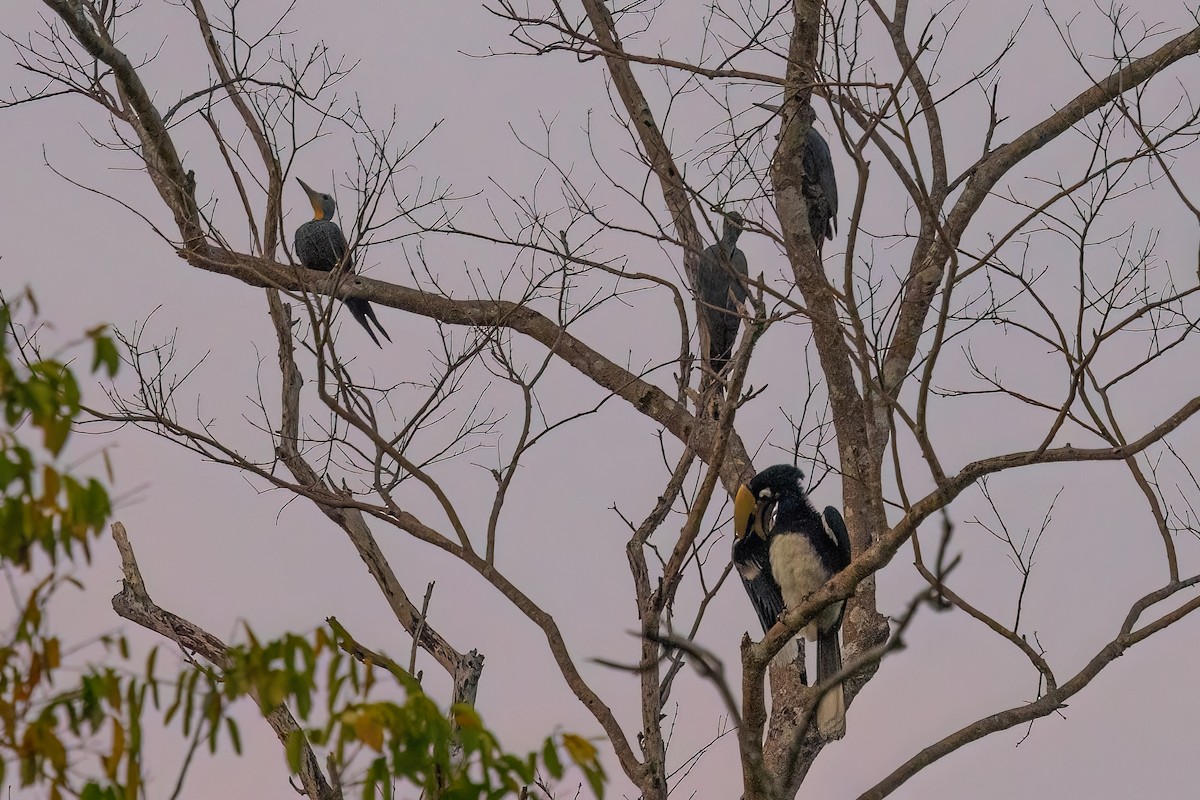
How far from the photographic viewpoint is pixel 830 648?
182 inches

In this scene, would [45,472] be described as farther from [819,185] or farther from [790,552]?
[819,185]

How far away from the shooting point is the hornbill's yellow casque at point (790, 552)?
4457mm

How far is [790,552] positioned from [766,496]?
8.6 inches

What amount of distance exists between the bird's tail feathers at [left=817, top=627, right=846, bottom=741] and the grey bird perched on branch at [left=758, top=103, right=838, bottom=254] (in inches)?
85.7

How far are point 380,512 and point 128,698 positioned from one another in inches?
106

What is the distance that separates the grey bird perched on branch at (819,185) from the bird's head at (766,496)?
1880 mm

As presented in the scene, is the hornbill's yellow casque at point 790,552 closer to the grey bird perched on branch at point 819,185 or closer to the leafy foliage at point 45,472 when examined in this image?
the grey bird perched on branch at point 819,185

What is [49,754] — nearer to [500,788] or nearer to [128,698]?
[128,698]

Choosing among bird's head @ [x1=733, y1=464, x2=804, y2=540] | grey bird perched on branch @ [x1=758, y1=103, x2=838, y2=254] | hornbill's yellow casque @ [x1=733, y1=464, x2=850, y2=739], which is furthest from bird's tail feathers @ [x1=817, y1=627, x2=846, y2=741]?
grey bird perched on branch @ [x1=758, y1=103, x2=838, y2=254]

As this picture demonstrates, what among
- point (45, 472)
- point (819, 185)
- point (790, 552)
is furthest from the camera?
point (819, 185)

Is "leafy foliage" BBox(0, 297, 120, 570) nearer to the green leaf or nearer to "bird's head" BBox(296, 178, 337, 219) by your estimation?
the green leaf

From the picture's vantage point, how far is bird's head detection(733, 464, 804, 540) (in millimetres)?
4500

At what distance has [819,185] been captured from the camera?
6145mm

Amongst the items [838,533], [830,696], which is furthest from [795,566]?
[830,696]
